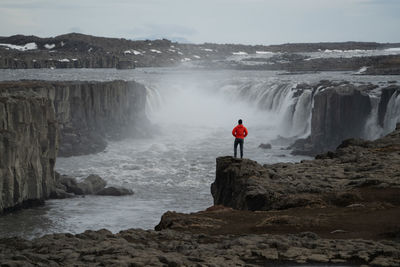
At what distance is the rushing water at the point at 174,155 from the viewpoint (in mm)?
34250

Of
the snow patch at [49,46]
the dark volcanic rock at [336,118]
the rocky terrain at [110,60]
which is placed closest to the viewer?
the dark volcanic rock at [336,118]

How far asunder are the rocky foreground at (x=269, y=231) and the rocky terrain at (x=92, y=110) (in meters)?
36.4

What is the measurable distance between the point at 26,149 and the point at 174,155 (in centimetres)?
1824

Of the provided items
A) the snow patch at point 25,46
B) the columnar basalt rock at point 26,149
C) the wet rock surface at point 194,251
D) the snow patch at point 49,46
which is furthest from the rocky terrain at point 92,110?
the snow patch at point 25,46

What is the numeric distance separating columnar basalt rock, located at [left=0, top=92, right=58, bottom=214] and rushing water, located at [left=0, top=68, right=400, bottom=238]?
1.09 m

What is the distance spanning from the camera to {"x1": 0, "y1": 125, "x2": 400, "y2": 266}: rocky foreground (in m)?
12.1

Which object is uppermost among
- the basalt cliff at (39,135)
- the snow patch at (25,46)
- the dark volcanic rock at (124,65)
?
the snow patch at (25,46)

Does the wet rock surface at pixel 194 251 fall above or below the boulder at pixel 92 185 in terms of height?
above

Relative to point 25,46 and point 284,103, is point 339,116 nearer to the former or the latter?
point 284,103

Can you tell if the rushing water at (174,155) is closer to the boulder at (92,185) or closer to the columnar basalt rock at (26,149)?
the boulder at (92,185)

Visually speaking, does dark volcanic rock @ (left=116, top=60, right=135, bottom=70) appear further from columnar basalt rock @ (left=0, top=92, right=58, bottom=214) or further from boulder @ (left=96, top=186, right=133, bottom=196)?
boulder @ (left=96, top=186, right=133, bottom=196)

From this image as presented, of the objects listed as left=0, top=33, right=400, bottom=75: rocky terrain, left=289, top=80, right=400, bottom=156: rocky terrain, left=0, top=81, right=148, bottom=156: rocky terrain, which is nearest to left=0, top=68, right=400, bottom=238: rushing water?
left=0, top=81, right=148, bottom=156: rocky terrain

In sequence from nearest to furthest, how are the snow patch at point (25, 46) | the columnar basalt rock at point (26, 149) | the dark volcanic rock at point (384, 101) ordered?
the columnar basalt rock at point (26, 149), the dark volcanic rock at point (384, 101), the snow patch at point (25, 46)

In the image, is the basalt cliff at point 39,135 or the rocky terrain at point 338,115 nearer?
the basalt cliff at point 39,135
